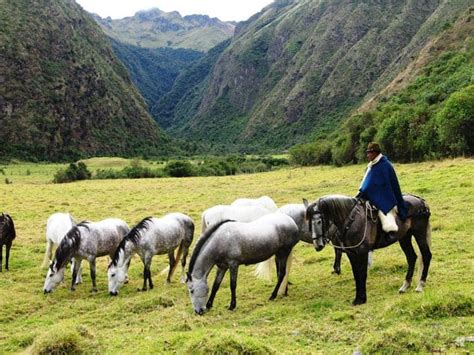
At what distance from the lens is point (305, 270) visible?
15742 mm

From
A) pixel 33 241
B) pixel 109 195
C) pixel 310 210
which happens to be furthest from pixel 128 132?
pixel 310 210

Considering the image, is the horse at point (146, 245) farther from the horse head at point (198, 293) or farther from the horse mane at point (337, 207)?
the horse mane at point (337, 207)

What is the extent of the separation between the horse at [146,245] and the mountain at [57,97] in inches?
5258

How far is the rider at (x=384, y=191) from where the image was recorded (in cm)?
1103

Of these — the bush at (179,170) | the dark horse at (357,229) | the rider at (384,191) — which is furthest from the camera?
the bush at (179,170)

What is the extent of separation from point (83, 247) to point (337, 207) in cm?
818

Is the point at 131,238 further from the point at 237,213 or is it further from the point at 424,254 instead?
the point at 424,254

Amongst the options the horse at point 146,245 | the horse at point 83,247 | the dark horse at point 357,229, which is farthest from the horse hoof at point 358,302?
the horse at point 83,247

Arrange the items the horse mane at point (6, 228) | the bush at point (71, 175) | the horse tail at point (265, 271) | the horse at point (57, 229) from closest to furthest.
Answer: the horse tail at point (265, 271)
the horse at point (57, 229)
the horse mane at point (6, 228)
the bush at point (71, 175)

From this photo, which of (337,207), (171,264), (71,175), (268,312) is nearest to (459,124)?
(171,264)

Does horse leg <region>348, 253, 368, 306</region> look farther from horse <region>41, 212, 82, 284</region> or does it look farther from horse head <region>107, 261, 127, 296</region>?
horse <region>41, 212, 82, 284</region>

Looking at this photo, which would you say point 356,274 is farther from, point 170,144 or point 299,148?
point 170,144

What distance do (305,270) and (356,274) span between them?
15.1 feet

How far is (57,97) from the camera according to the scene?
159875 millimetres
